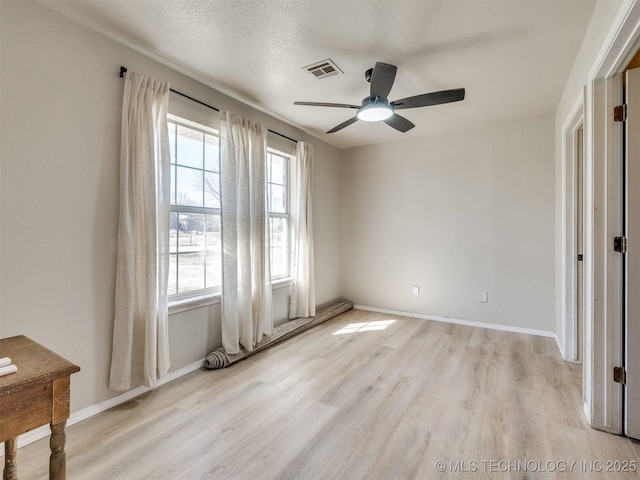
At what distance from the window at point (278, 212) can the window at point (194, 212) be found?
89 cm

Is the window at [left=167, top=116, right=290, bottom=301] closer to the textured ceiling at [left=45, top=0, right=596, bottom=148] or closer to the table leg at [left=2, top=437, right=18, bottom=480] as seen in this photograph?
the textured ceiling at [left=45, top=0, right=596, bottom=148]

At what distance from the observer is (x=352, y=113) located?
11.5 ft

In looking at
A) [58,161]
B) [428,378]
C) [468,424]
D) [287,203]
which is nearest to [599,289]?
[468,424]

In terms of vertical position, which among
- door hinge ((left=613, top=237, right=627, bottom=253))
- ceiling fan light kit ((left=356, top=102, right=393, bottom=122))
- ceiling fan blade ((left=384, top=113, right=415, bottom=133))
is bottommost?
door hinge ((left=613, top=237, right=627, bottom=253))

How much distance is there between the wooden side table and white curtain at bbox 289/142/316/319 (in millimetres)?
2741

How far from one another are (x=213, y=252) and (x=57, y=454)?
187 cm

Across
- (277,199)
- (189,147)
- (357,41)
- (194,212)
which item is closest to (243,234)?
(194,212)

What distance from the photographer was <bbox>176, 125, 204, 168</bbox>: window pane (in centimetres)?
266

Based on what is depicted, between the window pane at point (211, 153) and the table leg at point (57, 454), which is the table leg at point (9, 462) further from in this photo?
the window pane at point (211, 153)

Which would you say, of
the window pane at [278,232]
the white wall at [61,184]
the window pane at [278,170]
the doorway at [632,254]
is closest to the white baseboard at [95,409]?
the white wall at [61,184]

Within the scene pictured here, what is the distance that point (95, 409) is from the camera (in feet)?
6.61

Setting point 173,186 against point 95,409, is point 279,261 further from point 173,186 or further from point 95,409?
point 95,409

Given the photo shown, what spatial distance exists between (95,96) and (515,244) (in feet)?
14.0

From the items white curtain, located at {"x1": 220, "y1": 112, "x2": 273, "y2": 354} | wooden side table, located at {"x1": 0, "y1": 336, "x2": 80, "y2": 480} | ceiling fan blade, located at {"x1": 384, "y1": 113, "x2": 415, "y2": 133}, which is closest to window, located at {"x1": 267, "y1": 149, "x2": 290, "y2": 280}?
white curtain, located at {"x1": 220, "y1": 112, "x2": 273, "y2": 354}
